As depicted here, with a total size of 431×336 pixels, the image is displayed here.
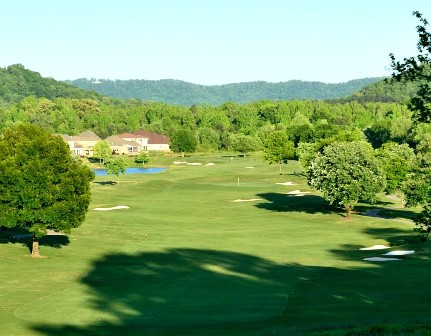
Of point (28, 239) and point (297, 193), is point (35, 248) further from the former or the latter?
point (297, 193)

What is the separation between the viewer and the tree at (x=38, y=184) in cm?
5844

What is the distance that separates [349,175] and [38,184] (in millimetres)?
40858

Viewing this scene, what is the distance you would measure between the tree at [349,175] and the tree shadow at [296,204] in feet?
19.3

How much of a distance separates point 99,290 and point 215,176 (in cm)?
10444

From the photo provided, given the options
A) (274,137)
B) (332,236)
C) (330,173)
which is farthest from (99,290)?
(274,137)

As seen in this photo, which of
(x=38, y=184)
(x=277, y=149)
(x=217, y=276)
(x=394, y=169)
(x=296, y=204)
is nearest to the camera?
(x=217, y=276)

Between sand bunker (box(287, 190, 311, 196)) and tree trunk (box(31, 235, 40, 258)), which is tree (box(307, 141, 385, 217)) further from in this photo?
tree trunk (box(31, 235, 40, 258))

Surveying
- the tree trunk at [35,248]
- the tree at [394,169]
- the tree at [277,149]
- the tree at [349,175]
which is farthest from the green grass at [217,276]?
the tree at [277,149]

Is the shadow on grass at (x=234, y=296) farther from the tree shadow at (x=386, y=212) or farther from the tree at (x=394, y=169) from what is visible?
the tree at (x=394, y=169)

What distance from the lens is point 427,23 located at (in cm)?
2331

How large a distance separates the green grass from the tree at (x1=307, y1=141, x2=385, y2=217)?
3073mm

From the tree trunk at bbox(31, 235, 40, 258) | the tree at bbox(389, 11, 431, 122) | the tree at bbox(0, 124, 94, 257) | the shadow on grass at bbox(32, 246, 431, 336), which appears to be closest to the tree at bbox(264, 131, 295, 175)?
the tree at bbox(0, 124, 94, 257)

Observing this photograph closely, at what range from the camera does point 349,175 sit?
284ft

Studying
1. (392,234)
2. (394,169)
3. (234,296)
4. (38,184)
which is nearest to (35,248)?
(38,184)
